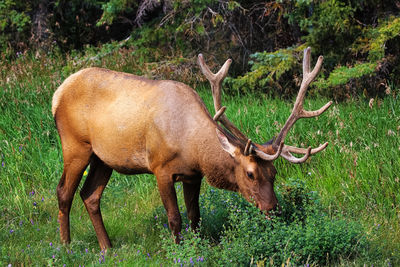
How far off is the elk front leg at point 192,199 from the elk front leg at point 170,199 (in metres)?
0.31

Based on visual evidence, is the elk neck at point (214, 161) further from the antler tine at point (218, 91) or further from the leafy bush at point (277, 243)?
the leafy bush at point (277, 243)

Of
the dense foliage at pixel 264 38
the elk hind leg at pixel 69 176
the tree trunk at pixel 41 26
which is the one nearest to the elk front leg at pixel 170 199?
the elk hind leg at pixel 69 176

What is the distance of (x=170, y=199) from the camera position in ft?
18.1

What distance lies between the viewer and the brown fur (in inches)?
212

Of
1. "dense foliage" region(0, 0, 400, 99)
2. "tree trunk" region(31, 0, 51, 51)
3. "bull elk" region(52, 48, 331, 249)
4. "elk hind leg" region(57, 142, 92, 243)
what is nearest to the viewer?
"bull elk" region(52, 48, 331, 249)

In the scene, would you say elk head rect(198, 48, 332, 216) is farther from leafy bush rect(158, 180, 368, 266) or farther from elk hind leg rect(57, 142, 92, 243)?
elk hind leg rect(57, 142, 92, 243)

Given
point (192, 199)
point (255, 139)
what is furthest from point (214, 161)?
point (255, 139)

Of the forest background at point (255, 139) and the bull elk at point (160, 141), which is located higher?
the bull elk at point (160, 141)

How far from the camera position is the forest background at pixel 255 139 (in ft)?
17.1

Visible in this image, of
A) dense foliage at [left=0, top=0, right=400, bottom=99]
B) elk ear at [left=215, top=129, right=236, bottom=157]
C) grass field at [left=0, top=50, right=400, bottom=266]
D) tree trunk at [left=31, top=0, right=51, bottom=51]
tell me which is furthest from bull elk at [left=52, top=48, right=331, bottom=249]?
tree trunk at [left=31, top=0, right=51, bottom=51]

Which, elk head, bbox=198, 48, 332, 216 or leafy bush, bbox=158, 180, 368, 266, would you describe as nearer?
leafy bush, bbox=158, 180, 368, 266

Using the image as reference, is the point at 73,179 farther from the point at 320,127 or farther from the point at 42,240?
the point at 320,127

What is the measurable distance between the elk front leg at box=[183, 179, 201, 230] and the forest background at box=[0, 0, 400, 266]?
0.19m

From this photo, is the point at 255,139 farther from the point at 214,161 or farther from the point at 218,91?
the point at 214,161
